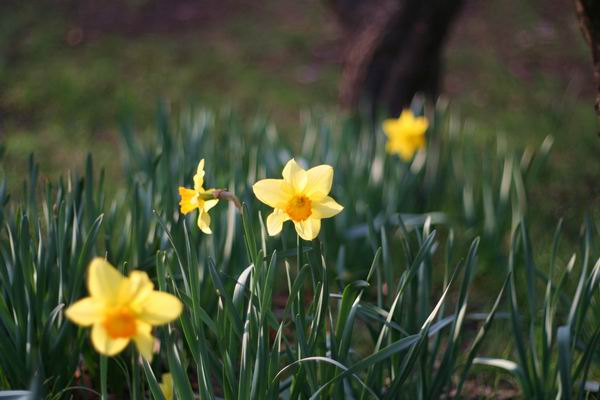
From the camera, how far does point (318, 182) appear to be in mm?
1421

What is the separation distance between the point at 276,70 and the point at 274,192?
16.4 feet

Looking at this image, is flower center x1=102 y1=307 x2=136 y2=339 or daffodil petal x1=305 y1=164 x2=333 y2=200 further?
daffodil petal x1=305 y1=164 x2=333 y2=200

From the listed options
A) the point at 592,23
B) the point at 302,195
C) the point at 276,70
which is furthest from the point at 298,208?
the point at 276,70

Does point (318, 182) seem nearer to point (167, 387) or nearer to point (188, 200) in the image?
point (188, 200)

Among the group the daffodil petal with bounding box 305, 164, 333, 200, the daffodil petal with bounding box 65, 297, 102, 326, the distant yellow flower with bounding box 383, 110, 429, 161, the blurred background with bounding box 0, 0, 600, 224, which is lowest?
the blurred background with bounding box 0, 0, 600, 224

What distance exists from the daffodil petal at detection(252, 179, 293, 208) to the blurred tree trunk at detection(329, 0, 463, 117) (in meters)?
2.58

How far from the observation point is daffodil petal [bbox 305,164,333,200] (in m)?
1.41

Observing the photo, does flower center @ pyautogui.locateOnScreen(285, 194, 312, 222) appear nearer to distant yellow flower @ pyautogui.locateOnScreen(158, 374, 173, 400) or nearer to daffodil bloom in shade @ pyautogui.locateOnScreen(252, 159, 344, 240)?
daffodil bloom in shade @ pyautogui.locateOnScreen(252, 159, 344, 240)

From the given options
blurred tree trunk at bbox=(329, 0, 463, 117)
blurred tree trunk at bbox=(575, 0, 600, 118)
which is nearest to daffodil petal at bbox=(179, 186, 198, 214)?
blurred tree trunk at bbox=(575, 0, 600, 118)

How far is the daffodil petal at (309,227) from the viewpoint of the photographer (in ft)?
4.68

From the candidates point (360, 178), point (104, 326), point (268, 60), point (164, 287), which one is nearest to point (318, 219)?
point (164, 287)

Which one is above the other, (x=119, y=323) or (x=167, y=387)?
(x=119, y=323)

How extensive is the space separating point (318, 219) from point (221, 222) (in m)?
0.73

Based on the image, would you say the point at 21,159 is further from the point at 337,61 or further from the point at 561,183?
the point at 337,61
